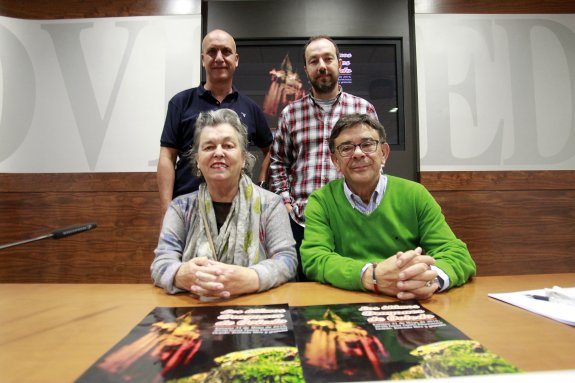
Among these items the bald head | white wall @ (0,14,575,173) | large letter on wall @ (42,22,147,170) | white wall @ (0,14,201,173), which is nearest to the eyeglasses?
the bald head

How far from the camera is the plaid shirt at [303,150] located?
6.30 feet

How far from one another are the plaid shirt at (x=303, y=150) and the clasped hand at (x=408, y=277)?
91 centimetres

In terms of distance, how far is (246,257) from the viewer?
4.31 ft

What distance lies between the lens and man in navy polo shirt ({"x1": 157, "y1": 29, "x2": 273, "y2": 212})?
1.88m

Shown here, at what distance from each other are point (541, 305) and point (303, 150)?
1.31 meters

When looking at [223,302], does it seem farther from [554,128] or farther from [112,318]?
[554,128]

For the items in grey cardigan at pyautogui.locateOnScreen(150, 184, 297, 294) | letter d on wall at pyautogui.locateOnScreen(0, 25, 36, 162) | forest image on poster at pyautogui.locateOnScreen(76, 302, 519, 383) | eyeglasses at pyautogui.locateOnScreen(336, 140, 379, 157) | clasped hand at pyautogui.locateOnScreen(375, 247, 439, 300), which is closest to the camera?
forest image on poster at pyautogui.locateOnScreen(76, 302, 519, 383)

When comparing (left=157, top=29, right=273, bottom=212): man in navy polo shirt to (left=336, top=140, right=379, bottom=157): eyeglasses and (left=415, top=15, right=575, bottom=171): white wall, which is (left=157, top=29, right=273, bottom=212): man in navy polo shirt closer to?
(left=336, top=140, right=379, bottom=157): eyeglasses

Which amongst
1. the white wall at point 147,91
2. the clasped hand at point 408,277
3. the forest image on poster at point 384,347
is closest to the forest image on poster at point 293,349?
the forest image on poster at point 384,347

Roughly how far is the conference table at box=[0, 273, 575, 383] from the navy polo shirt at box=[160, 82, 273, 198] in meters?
0.79

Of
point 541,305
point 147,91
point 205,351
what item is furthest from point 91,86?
point 541,305

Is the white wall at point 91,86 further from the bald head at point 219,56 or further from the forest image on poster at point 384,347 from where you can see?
the forest image on poster at point 384,347

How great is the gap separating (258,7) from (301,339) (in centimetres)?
246

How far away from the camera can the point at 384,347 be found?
65 centimetres
